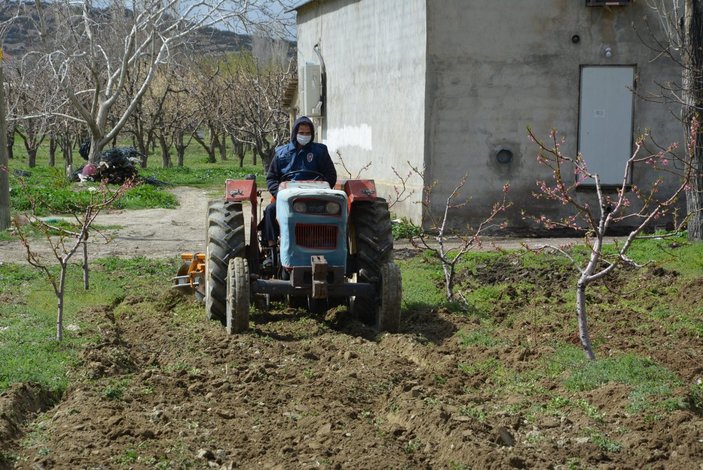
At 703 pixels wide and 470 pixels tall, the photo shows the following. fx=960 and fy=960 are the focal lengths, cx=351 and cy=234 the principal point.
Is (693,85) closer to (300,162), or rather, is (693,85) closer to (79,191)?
(300,162)

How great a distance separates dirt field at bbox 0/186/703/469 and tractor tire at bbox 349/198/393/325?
231mm

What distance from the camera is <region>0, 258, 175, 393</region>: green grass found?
7500mm

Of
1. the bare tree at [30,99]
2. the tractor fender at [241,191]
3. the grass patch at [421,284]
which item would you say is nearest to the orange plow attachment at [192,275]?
the tractor fender at [241,191]

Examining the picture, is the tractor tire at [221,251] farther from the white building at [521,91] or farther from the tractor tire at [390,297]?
the white building at [521,91]

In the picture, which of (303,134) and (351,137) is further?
(351,137)

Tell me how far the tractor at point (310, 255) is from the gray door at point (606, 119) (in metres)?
8.09

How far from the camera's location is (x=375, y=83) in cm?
1978

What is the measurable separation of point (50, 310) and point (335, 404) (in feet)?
15.6

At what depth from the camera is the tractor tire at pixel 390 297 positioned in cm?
897

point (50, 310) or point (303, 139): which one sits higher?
point (303, 139)

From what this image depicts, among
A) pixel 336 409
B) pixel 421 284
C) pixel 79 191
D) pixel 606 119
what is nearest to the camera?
pixel 336 409

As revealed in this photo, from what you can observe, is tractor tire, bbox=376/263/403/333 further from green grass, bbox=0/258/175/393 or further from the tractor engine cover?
green grass, bbox=0/258/175/393

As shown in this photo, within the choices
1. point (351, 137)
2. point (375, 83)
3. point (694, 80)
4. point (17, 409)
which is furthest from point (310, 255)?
point (351, 137)

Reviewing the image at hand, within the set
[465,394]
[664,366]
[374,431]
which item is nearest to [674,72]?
[664,366]
